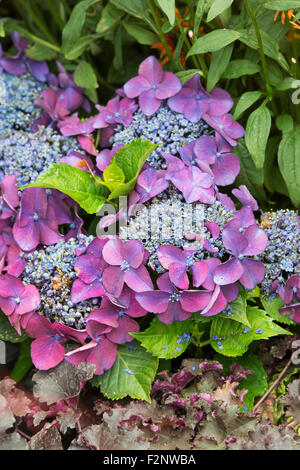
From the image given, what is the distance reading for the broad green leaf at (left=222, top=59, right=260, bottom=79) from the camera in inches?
50.5

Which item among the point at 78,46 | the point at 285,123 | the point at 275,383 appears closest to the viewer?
the point at 275,383

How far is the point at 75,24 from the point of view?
54.4 inches

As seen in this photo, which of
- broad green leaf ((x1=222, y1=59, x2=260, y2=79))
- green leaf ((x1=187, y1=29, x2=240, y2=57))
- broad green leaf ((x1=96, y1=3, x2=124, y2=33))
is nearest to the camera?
green leaf ((x1=187, y1=29, x2=240, y2=57))

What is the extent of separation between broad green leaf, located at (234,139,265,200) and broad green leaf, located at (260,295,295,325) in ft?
0.94

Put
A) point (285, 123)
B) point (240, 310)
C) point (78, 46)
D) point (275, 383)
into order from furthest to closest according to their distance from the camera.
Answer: point (78, 46) < point (285, 123) < point (275, 383) < point (240, 310)

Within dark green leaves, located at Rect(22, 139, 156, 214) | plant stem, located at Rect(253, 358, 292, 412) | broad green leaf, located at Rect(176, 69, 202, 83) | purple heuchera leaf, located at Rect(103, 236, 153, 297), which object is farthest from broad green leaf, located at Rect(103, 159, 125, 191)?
plant stem, located at Rect(253, 358, 292, 412)

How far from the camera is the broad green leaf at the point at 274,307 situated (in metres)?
1.15

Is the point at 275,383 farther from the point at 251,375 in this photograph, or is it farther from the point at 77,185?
the point at 77,185

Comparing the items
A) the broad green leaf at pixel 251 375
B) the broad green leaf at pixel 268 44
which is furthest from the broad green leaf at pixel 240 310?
the broad green leaf at pixel 268 44

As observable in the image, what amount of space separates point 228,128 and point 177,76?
0.17m

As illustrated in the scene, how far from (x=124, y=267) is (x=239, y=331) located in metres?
0.25

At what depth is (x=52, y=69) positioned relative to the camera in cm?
165

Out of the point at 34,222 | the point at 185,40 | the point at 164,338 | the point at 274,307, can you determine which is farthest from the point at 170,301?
the point at 185,40

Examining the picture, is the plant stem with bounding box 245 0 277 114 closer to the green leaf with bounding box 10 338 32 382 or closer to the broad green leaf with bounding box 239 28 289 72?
the broad green leaf with bounding box 239 28 289 72
